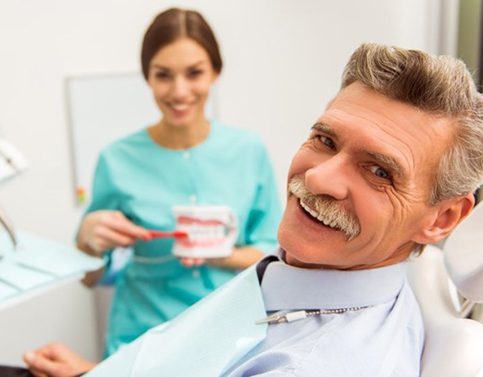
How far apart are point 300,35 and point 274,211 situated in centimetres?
95

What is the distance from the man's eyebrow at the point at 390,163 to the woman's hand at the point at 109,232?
715mm

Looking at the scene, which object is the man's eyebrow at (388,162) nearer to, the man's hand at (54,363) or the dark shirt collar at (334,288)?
the dark shirt collar at (334,288)

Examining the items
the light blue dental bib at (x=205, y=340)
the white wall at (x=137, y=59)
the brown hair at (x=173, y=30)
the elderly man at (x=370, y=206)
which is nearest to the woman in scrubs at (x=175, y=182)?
the brown hair at (x=173, y=30)

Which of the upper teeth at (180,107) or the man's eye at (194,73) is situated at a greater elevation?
the man's eye at (194,73)

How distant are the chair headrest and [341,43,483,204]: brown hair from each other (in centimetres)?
6

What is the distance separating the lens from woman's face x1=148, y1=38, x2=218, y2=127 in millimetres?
1493

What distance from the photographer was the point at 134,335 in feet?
5.12

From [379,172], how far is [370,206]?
0.05 meters

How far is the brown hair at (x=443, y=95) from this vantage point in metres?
0.82

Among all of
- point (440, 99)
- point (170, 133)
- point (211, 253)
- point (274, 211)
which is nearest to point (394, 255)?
point (440, 99)

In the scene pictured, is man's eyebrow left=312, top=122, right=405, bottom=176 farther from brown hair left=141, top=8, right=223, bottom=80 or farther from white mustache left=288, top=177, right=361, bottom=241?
brown hair left=141, top=8, right=223, bottom=80

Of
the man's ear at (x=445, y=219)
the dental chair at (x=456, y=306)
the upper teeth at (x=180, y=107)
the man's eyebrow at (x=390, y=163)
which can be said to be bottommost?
the dental chair at (x=456, y=306)

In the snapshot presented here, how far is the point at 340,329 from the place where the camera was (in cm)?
86

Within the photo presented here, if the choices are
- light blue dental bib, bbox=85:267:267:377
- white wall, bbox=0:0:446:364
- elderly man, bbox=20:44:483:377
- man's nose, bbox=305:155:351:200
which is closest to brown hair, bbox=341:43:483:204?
elderly man, bbox=20:44:483:377
